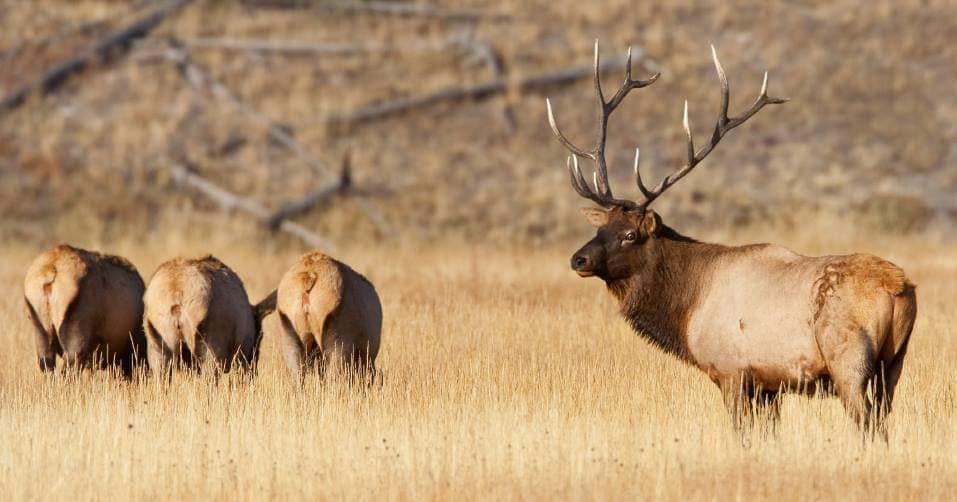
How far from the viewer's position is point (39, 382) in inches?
484

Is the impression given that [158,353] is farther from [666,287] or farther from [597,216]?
[666,287]

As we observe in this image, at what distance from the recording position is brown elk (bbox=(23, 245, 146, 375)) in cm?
1173

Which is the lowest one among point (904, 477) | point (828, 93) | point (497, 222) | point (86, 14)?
point (904, 477)

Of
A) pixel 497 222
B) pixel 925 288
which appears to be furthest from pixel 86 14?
pixel 925 288

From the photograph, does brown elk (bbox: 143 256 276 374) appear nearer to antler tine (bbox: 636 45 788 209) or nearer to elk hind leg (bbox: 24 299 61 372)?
elk hind leg (bbox: 24 299 61 372)

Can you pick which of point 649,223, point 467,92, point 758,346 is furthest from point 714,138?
point 467,92

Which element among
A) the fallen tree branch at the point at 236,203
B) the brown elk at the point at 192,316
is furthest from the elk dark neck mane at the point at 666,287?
the fallen tree branch at the point at 236,203

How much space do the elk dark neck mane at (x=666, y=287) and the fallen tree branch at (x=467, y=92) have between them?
60.7 feet

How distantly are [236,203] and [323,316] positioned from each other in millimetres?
15003

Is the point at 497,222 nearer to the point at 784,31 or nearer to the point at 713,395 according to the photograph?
the point at 784,31

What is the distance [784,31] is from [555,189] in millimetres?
8568

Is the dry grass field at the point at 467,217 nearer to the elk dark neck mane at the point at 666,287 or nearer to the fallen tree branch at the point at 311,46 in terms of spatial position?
the fallen tree branch at the point at 311,46

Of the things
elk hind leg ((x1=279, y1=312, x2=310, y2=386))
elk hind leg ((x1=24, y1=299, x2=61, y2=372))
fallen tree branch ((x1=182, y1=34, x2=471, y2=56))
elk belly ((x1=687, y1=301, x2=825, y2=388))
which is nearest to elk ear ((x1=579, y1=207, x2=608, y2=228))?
elk belly ((x1=687, y1=301, x2=825, y2=388))

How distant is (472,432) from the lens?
9.67m
